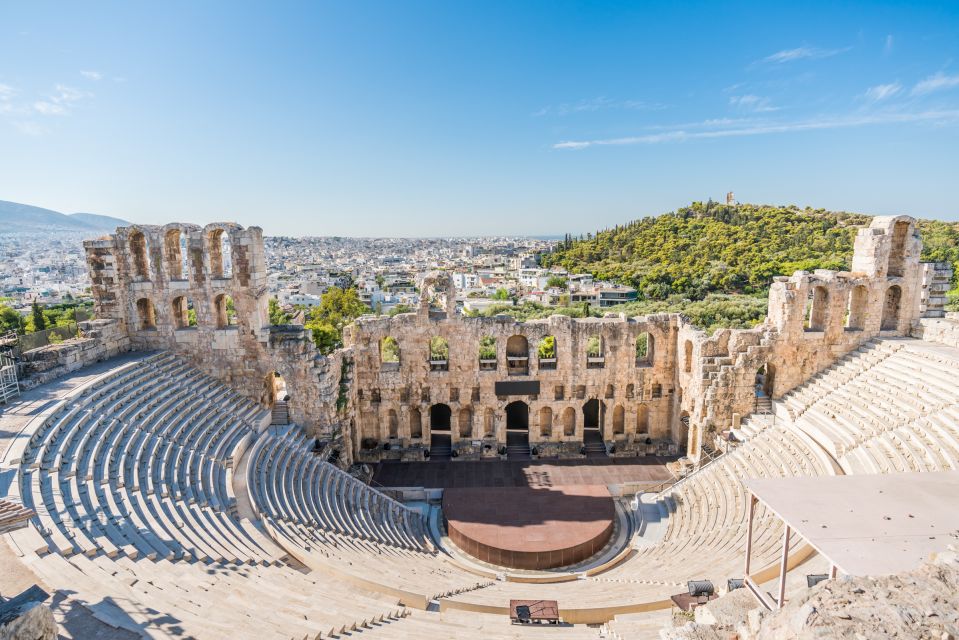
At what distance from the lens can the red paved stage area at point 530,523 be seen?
17.8m

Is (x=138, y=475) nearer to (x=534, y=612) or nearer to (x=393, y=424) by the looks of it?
(x=534, y=612)

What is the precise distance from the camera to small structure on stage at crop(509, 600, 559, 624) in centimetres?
1278

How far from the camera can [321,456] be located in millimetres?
21828

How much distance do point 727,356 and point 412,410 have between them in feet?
51.0

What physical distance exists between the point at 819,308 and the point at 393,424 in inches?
813

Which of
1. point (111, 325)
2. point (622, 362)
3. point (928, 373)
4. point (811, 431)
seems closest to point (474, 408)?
point (622, 362)

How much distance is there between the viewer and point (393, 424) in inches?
1061

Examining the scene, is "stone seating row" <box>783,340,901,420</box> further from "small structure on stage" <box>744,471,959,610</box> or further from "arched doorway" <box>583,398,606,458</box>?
"small structure on stage" <box>744,471,959,610</box>

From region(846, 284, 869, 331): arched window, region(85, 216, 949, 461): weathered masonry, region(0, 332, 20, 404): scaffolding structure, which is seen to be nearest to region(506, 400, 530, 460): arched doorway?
region(85, 216, 949, 461): weathered masonry

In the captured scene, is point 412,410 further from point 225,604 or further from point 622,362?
point 225,604

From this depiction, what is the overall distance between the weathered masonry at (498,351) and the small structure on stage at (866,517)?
12900mm

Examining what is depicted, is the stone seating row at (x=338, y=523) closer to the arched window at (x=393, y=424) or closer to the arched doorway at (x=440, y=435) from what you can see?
the arched window at (x=393, y=424)

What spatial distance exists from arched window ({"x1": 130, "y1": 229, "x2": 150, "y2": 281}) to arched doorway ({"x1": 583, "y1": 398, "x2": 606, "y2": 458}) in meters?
21.8

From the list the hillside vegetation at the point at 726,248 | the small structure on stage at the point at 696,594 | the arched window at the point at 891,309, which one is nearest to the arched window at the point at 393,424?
the small structure on stage at the point at 696,594
